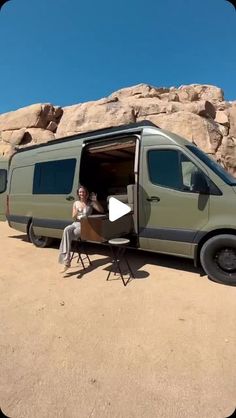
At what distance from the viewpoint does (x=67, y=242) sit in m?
4.86

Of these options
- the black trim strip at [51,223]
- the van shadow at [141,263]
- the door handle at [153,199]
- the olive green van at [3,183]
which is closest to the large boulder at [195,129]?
the olive green van at [3,183]

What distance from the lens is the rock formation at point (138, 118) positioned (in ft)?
52.2

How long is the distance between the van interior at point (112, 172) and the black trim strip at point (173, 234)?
0.92 feet

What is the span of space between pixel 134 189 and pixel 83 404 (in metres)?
3.57

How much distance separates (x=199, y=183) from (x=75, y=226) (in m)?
2.37

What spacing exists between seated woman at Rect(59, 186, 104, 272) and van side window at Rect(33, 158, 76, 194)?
61 cm

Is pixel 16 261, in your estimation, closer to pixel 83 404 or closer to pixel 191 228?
pixel 191 228

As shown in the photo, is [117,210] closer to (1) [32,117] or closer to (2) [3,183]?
(2) [3,183]

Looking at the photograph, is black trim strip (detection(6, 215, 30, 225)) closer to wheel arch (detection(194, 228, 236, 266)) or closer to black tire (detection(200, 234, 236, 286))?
wheel arch (detection(194, 228, 236, 266))

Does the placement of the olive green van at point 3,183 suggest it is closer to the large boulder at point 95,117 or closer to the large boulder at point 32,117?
the large boulder at point 95,117

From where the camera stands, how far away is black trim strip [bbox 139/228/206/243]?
4.31m

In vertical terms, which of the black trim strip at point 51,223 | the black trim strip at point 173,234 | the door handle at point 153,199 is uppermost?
the door handle at point 153,199

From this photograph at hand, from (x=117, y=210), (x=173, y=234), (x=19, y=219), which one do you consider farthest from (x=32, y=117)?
(x=173, y=234)

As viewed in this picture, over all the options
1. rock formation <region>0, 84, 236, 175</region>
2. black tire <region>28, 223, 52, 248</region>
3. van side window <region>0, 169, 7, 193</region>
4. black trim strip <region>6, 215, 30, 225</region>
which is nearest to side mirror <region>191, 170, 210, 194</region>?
black tire <region>28, 223, 52, 248</region>
